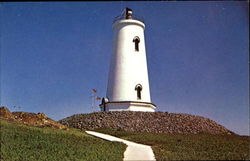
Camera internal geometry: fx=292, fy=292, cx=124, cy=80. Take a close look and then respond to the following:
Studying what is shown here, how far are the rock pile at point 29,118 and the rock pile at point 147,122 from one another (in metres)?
4.07

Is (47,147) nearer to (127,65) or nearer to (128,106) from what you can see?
(128,106)

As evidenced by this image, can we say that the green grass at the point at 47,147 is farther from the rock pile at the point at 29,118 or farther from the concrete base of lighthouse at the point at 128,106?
the concrete base of lighthouse at the point at 128,106

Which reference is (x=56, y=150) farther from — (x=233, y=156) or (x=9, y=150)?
(x=233, y=156)

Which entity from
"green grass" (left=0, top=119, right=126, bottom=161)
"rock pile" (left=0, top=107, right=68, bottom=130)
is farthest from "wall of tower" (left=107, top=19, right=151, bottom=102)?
"green grass" (left=0, top=119, right=126, bottom=161)

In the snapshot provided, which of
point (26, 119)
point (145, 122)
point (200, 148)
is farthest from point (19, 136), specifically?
point (145, 122)

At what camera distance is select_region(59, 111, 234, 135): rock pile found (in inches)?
749

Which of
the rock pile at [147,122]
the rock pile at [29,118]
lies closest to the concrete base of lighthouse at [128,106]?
the rock pile at [147,122]

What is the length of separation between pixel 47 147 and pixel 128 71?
41.3ft

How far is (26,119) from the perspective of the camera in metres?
15.1

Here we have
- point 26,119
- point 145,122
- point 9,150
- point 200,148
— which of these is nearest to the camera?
point 9,150

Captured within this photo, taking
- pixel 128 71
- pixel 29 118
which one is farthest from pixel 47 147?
pixel 128 71

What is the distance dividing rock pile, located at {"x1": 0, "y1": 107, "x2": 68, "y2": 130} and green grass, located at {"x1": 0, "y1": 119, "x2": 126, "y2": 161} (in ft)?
6.57

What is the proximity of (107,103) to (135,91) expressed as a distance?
2.33 metres

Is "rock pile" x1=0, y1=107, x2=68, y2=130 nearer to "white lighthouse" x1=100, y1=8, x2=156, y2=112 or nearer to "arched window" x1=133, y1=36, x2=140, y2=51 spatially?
"white lighthouse" x1=100, y1=8, x2=156, y2=112
